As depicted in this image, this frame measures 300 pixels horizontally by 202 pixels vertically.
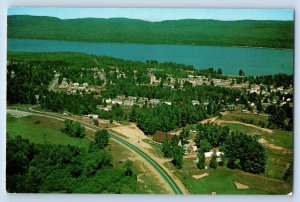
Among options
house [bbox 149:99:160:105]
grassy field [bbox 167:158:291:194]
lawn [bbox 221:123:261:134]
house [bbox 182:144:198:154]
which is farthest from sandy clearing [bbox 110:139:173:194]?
lawn [bbox 221:123:261:134]

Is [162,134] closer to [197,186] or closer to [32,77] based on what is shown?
[197,186]

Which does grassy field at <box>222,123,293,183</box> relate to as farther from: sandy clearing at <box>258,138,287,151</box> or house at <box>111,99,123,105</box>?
A: house at <box>111,99,123,105</box>

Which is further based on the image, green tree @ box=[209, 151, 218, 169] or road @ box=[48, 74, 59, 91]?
road @ box=[48, 74, 59, 91]

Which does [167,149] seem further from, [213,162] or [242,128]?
[242,128]

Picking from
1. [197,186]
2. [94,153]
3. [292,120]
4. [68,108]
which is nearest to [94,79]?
[68,108]

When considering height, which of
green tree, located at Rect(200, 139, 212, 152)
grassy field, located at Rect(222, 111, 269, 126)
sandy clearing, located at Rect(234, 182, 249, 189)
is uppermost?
grassy field, located at Rect(222, 111, 269, 126)

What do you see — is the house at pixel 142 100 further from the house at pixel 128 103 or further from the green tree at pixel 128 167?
the green tree at pixel 128 167

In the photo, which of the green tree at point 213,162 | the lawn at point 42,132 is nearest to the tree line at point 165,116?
the green tree at point 213,162

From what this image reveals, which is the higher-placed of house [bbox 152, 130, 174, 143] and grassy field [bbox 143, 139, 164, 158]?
house [bbox 152, 130, 174, 143]
